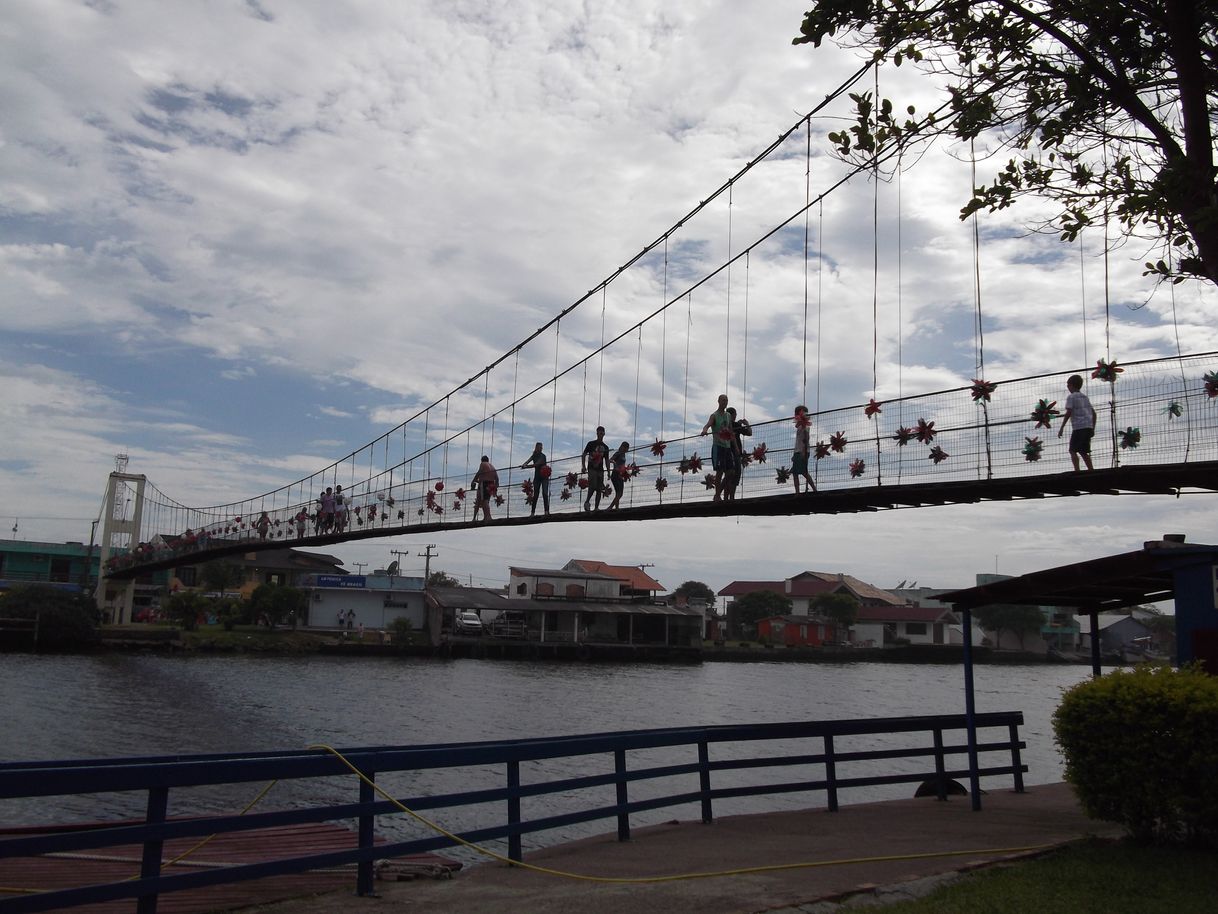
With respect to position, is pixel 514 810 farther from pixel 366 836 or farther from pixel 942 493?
pixel 942 493

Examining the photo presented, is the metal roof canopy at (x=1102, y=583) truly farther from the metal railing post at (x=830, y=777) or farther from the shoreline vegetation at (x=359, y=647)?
the shoreline vegetation at (x=359, y=647)

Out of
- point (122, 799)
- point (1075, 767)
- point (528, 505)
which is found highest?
point (528, 505)

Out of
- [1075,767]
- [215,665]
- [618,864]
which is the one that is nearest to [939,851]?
[1075,767]

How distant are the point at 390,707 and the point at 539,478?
17.5 metres

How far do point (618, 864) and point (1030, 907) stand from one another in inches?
114

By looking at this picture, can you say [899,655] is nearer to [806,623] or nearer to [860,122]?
[806,623]

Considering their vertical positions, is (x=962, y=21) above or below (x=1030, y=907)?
above

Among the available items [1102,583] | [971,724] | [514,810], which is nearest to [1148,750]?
[1102,583]

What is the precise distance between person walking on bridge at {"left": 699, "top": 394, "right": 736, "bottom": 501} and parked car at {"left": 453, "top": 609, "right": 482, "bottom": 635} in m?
52.3

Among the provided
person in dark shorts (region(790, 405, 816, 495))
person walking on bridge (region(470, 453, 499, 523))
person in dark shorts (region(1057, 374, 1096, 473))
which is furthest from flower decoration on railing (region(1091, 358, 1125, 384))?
person walking on bridge (region(470, 453, 499, 523))

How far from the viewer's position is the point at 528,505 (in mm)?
20438

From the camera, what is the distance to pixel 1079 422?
10.2 m

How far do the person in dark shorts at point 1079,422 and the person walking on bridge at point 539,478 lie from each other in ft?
36.6

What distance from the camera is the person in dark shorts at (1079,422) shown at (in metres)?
10.1
